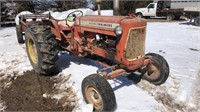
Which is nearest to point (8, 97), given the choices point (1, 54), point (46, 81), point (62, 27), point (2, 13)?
point (46, 81)

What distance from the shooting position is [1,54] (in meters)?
6.85

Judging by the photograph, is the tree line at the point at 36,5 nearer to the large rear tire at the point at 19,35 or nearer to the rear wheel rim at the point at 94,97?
the large rear tire at the point at 19,35

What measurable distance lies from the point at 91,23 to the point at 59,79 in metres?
1.41

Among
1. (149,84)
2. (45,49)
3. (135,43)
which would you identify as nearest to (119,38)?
(135,43)

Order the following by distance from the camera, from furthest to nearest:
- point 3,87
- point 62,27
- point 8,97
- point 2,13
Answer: point 2,13 → point 62,27 → point 3,87 → point 8,97

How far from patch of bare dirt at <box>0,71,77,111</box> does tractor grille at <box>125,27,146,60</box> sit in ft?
4.06

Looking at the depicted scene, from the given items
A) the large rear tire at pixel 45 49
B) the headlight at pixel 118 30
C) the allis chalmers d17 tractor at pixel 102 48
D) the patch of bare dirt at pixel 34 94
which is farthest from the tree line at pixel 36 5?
the headlight at pixel 118 30

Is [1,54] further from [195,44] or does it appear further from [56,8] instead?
[56,8]

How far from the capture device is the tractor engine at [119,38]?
3487mm

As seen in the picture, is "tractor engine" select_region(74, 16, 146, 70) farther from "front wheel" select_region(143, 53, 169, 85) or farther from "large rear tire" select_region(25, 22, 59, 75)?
"large rear tire" select_region(25, 22, 59, 75)

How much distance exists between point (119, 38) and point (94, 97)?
1033 millimetres

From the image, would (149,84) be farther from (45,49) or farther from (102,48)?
(45,49)

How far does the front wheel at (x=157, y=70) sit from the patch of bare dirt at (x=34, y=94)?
61.3 inches

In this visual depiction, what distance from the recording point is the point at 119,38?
3570mm
